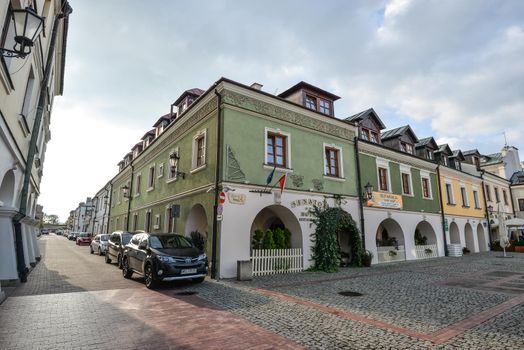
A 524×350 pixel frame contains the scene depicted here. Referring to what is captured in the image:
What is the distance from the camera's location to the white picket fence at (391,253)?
16766 mm

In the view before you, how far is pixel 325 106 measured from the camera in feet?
53.9

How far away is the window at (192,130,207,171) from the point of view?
44.6 feet

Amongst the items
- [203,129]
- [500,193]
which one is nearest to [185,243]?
[203,129]

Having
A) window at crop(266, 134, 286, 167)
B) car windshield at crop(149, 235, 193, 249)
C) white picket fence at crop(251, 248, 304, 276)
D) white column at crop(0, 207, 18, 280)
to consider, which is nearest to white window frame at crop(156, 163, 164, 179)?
window at crop(266, 134, 286, 167)

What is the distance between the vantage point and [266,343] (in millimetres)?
4602

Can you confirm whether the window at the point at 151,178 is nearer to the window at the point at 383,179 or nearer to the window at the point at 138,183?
the window at the point at 138,183

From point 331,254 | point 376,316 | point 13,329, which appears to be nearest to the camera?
point 13,329

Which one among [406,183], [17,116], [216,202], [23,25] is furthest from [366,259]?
[23,25]

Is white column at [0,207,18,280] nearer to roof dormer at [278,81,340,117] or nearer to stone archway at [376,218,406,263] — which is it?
roof dormer at [278,81,340,117]

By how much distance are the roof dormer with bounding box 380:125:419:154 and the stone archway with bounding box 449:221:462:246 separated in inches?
303

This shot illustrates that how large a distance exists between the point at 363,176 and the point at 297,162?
17.3 feet

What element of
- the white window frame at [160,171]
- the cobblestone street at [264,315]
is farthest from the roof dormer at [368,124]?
the white window frame at [160,171]

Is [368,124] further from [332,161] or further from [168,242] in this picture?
[168,242]

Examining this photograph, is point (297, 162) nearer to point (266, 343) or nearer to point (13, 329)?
point (266, 343)
